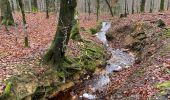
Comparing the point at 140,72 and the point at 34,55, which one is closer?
the point at 140,72

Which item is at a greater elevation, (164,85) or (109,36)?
(164,85)

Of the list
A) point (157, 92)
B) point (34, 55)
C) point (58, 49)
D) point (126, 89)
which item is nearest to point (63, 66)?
point (58, 49)

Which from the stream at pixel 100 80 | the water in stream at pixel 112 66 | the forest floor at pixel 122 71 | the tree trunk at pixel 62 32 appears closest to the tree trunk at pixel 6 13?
the forest floor at pixel 122 71

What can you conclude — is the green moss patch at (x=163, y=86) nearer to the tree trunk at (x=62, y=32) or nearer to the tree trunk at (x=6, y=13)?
the tree trunk at (x=62, y=32)

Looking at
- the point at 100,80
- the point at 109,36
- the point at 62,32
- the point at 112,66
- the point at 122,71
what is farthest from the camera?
the point at 109,36

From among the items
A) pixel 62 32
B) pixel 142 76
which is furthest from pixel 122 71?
pixel 62 32

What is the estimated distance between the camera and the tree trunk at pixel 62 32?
12812mm

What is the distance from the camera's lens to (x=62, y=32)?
44.0 ft

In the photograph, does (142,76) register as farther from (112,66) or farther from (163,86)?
(112,66)

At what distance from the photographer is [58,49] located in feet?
45.1

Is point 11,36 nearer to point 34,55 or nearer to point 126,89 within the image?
point 34,55

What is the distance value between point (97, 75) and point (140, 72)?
3.55 meters

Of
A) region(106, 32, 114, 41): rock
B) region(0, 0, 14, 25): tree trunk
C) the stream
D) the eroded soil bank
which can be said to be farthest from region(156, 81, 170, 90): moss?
region(106, 32, 114, 41): rock

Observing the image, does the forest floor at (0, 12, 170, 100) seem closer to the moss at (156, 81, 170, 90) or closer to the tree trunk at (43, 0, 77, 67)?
the moss at (156, 81, 170, 90)
